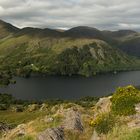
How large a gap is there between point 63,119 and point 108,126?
650 centimetres

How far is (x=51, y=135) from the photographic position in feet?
73.7

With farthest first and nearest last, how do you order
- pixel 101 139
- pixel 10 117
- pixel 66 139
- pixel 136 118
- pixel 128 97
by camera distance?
1. pixel 10 117
2. pixel 128 97
3. pixel 136 118
4. pixel 66 139
5. pixel 101 139

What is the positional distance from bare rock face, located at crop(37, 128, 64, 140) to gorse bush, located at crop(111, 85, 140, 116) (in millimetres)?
5741

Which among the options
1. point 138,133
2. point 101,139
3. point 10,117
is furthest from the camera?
point 10,117

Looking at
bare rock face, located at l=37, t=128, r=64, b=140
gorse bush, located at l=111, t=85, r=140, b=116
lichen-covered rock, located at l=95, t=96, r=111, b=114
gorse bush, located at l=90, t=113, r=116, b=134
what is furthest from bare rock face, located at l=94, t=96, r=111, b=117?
bare rock face, located at l=37, t=128, r=64, b=140

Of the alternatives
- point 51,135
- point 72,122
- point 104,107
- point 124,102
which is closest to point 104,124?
point 51,135

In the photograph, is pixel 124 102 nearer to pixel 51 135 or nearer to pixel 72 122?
pixel 72 122

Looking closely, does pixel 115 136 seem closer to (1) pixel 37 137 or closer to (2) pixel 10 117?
(1) pixel 37 137

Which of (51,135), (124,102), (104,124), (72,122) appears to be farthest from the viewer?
(124,102)

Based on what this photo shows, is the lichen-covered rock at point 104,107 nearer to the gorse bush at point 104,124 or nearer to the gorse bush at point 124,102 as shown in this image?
the gorse bush at point 124,102

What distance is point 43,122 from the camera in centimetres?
2817

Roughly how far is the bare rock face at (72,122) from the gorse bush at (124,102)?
10.7ft

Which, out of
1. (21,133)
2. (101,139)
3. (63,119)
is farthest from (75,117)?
(101,139)

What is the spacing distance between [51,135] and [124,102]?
26.9 ft
